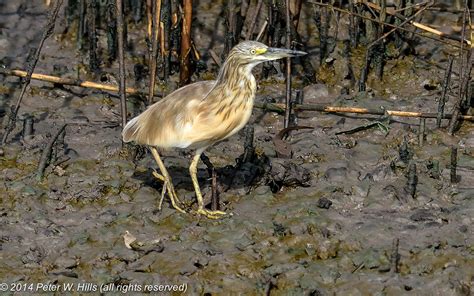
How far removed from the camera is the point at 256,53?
723cm

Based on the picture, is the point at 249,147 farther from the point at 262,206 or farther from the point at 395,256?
the point at 395,256

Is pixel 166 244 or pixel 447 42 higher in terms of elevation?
pixel 447 42

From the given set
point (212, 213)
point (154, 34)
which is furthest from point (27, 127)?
point (212, 213)

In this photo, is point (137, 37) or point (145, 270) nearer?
point (145, 270)

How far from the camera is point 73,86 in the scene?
9.04 m

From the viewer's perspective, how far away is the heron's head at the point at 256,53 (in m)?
7.16

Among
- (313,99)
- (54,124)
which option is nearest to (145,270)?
(54,124)

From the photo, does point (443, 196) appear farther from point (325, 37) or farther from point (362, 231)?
point (325, 37)

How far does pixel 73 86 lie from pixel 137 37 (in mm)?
1048

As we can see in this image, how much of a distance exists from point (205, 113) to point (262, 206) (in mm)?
782

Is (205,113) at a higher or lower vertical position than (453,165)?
higher

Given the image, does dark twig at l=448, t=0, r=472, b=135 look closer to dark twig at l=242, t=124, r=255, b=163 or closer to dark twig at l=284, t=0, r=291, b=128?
dark twig at l=284, t=0, r=291, b=128

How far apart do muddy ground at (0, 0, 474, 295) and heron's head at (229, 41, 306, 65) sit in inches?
34.2

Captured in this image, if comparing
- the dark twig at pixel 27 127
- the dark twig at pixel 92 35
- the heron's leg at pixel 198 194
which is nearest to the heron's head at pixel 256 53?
the heron's leg at pixel 198 194
